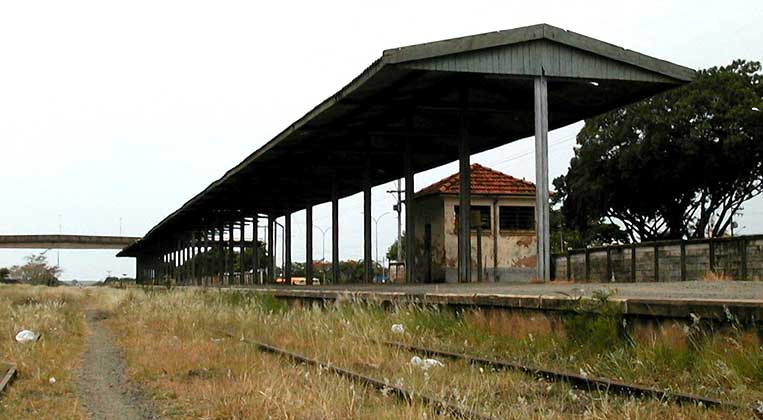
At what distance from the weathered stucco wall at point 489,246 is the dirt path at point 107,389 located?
1905 centimetres

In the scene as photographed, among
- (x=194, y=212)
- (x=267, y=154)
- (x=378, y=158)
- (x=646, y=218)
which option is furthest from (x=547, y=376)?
(x=194, y=212)

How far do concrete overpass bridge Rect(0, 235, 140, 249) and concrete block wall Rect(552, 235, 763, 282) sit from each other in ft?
289

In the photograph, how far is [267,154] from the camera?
1163 inches

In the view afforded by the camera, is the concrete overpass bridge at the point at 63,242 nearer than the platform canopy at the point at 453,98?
No

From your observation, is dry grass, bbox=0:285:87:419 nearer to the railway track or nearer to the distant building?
the railway track

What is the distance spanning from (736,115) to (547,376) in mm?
35322

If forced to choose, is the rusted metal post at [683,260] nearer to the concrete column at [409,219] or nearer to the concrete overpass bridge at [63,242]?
the concrete column at [409,219]

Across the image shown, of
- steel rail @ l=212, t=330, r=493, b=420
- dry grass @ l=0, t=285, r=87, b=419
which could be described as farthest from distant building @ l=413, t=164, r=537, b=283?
steel rail @ l=212, t=330, r=493, b=420

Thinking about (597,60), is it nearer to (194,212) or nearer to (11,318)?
(11,318)

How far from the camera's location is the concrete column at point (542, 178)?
805 inches

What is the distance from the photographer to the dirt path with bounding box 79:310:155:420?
8094 millimetres

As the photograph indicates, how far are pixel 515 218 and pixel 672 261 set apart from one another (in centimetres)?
1406

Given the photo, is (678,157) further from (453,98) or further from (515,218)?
(453,98)

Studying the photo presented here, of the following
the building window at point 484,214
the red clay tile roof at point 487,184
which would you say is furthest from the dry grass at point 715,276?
the red clay tile roof at point 487,184
